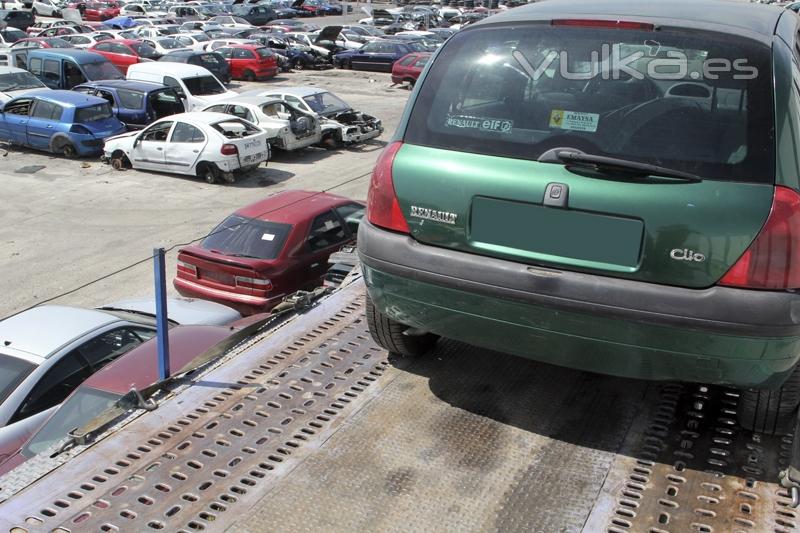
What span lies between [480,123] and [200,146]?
1432cm

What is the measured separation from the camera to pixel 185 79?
21.4m

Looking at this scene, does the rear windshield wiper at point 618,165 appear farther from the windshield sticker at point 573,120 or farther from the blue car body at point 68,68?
the blue car body at point 68,68

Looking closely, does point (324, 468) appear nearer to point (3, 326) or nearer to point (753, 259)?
point (753, 259)

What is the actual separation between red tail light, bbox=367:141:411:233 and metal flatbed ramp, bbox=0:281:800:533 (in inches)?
34.5

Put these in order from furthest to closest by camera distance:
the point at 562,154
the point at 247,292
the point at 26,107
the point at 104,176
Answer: the point at 26,107 → the point at 104,176 → the point at 247,292 → the point at 562,154

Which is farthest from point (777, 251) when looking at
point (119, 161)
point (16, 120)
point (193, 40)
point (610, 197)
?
point (193, 40)

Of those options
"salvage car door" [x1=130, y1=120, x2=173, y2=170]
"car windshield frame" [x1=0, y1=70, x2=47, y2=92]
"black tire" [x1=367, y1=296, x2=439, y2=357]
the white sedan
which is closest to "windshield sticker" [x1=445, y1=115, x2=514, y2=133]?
"black tire" [x1=367, y1=296, x2=439, y2=357]

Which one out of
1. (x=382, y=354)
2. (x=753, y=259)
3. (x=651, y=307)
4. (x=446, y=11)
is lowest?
(x=446, y=11)

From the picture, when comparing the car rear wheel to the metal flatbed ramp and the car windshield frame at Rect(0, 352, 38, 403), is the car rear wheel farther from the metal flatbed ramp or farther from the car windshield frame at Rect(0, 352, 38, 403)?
the metal flatbed ramp

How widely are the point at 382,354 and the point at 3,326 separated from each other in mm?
3997

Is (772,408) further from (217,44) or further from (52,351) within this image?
(217,44)

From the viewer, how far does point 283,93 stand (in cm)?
2022

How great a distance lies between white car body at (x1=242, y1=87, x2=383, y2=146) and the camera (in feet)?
65.0

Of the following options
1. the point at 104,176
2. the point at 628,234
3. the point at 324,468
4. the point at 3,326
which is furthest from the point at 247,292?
the point at 104,176
